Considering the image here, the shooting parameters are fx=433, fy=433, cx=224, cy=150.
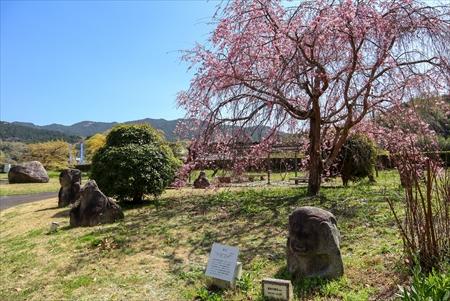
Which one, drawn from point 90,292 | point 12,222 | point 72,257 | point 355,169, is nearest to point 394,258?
point 90,292

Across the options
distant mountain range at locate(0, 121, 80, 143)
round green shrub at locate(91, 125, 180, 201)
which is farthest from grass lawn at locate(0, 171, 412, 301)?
distant mountain range at locate(0, 121, 80, 143)

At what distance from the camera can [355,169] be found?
12.3 metres

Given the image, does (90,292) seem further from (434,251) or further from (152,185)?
(152,185)

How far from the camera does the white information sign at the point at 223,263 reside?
469 centimetres

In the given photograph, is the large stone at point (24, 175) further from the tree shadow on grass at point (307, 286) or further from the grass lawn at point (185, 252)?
the tree shadow on grass at point (307, 286)

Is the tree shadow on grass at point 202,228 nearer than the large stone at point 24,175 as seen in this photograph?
Yes

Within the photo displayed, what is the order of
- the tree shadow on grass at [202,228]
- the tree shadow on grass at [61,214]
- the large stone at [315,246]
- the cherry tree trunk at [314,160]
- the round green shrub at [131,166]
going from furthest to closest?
the round green shrub at [131,166] < the tree shadow on grass at [61,214] < the cherry tree trunk at [314,160] < the tree shadow on grass at [202,228] < the large stone at [315,246]

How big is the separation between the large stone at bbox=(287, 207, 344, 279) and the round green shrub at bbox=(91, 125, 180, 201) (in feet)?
19.7

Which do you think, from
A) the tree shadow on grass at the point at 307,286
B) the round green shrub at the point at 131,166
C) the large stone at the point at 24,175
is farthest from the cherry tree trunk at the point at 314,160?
the large stone at the point at 24,175

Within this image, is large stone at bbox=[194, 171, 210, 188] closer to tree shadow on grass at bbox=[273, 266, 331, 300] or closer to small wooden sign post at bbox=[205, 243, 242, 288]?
small wooden sign post at bbox=[205, 243, 242, 288]

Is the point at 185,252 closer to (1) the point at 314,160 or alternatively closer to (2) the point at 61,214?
(1) the point at 314,160

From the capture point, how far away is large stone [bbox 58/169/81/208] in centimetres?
1148

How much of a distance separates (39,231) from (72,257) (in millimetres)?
2371

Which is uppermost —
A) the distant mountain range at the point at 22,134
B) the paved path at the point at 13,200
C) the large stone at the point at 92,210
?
the distant mountain range at the point at 22,134
